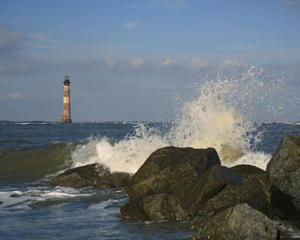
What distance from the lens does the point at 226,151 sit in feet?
45.9

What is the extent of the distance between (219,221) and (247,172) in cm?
382

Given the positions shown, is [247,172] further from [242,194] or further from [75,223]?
[75,223]

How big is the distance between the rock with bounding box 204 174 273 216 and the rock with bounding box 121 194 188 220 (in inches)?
17.4

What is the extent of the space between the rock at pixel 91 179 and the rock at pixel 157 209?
12.5 feet

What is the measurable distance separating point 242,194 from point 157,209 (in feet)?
4.12

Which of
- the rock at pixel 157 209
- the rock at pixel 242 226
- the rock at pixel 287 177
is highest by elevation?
the rock at pixel 287 177

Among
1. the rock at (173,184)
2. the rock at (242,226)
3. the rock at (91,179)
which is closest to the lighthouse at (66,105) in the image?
the rock at (91,179)

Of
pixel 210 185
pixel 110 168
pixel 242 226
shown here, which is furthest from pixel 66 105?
pixel 242 226

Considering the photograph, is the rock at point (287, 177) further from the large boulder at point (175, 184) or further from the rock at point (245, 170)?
the rock at point (245, 170)

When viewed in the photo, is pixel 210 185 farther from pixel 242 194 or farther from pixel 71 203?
pixel 71 203

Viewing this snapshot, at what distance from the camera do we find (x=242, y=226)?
5.21m

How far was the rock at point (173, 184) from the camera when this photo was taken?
277 inches

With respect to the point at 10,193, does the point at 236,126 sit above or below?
above

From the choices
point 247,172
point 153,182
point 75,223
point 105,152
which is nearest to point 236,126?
point 105,152
